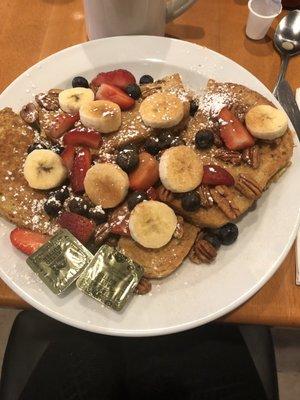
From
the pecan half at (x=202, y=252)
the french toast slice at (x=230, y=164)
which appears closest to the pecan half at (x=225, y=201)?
the french toast slice at (x=230, y=164)

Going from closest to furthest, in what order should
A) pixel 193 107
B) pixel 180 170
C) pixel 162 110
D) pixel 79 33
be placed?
1. pixel 180 170
2. pixel 162 110
3. pixel 193 107
4. pixel 79 33

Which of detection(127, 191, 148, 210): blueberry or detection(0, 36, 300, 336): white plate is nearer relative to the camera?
detection(0, 36, 300, 336): white plate

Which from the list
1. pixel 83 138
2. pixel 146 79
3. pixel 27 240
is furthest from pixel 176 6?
pixel 27 240

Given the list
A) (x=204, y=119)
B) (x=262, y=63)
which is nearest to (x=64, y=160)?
(x=204, y=119)

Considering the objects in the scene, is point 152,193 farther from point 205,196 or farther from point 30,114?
point 30,114

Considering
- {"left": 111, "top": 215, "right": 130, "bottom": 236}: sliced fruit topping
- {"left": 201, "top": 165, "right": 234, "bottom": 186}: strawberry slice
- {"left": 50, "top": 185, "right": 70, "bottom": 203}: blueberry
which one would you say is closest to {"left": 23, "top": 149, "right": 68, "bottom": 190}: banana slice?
{"left": 50, "top": 185, "right": 70, "bottom": 203}: blueberry

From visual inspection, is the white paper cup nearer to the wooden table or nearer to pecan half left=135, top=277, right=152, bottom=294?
the wooden table
